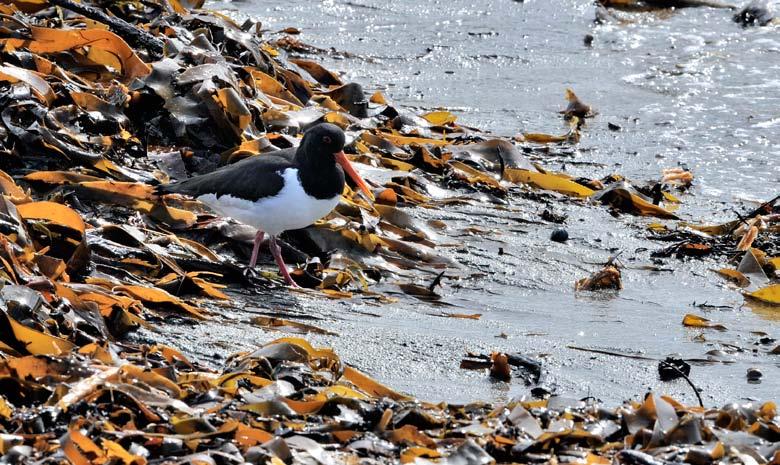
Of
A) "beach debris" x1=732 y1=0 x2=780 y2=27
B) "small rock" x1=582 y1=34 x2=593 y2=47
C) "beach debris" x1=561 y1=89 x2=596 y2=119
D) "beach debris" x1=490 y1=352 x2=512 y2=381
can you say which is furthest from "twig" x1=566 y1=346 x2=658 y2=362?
"beach debris" x1=732 y1=0 x2=780 y2=27

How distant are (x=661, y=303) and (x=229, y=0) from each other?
688 cm

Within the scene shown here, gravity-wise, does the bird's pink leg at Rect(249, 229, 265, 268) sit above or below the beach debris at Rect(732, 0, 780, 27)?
below

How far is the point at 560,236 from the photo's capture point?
5.96m

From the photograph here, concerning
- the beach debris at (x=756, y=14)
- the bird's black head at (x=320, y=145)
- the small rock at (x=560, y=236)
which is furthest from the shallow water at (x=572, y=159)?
the bird's black head at (x=320, y=145)

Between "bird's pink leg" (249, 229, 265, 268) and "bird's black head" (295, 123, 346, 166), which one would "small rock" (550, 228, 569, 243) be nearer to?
"bird's black head" (295, 123, 346, 166)

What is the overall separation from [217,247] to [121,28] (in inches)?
72.2

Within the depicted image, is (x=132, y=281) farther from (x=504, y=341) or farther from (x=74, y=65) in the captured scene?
(x=74, y=65)

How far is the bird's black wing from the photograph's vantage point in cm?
516

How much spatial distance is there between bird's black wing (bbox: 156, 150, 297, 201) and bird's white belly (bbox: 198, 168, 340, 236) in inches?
1.1

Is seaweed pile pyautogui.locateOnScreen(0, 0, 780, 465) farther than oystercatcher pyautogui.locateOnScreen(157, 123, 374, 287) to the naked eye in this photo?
No

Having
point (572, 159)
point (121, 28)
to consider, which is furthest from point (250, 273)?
point (572, 159)

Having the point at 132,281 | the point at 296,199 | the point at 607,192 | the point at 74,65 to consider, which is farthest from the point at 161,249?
the point at 607,192

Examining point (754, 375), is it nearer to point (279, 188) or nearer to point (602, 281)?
point (602, 281)

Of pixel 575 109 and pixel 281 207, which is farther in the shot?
pixel 575 109
